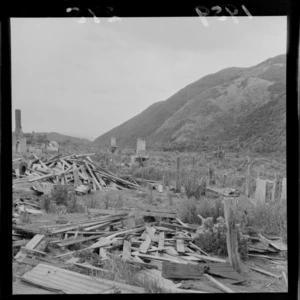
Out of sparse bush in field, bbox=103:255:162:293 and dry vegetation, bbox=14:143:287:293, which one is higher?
dry vegetation, bbox=14:143:287:293

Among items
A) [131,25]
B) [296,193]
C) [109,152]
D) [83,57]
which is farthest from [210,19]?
[296,193]

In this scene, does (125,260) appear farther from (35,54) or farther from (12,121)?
(35,54)

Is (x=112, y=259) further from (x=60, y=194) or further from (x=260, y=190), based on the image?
(x=260, y=190)

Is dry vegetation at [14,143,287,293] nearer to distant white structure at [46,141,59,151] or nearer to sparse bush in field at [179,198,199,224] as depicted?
sparse bush in field at [179,198,199,224]

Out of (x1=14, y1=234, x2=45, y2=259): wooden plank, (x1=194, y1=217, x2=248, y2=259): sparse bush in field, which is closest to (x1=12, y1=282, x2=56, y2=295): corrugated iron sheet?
(x1=14, y1=234, x2=45, y2=259): wooden plank

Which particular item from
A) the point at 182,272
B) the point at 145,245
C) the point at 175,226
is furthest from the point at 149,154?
the point at 182,272

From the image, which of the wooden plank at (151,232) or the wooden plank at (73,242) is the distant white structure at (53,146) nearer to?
the wooden plank at (73,242)

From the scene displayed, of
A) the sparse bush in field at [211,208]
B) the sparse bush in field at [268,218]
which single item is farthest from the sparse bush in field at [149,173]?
the sparse bush in field at [268,218]
